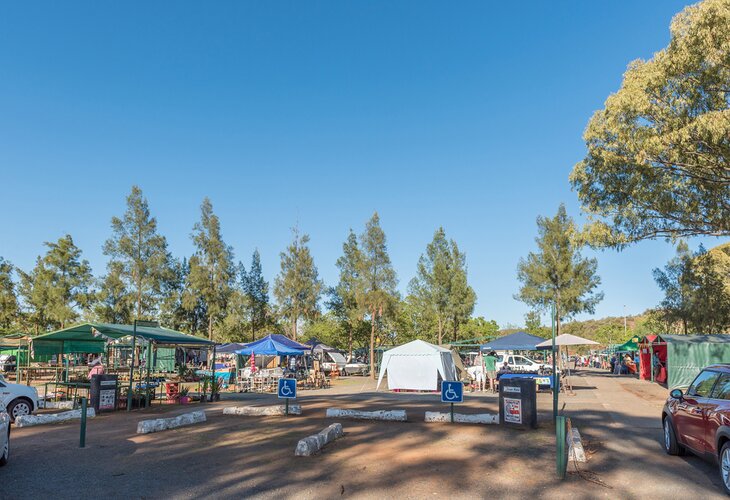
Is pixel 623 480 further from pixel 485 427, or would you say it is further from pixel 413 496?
pixel 485 427

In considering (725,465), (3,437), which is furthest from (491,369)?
(3,437)

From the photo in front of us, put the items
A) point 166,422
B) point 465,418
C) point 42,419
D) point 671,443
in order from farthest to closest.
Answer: point 465,418, point 42,419, point 166,422, point 671,443

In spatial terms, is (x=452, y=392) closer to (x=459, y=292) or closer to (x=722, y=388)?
(x=722, y=388)

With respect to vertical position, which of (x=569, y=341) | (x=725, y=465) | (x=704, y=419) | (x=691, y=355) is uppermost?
(x=569, y=341)

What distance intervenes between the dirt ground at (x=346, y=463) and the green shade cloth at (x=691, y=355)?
1410 cm

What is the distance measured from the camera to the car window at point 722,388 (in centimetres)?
750

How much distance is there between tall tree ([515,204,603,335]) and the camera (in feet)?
142

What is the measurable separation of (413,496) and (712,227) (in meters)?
15.3

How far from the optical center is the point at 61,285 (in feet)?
136

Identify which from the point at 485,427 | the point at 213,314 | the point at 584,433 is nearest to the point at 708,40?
the point at 584,433

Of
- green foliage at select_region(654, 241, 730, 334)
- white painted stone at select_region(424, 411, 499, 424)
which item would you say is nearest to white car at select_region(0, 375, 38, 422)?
white painted stone at select_region(424, 411, 499, 424)

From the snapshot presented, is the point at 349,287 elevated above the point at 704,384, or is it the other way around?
the point at 349,287

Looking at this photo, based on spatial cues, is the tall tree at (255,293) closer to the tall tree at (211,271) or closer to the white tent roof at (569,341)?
the tall tree at (211,271)

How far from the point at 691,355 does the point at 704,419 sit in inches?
804
